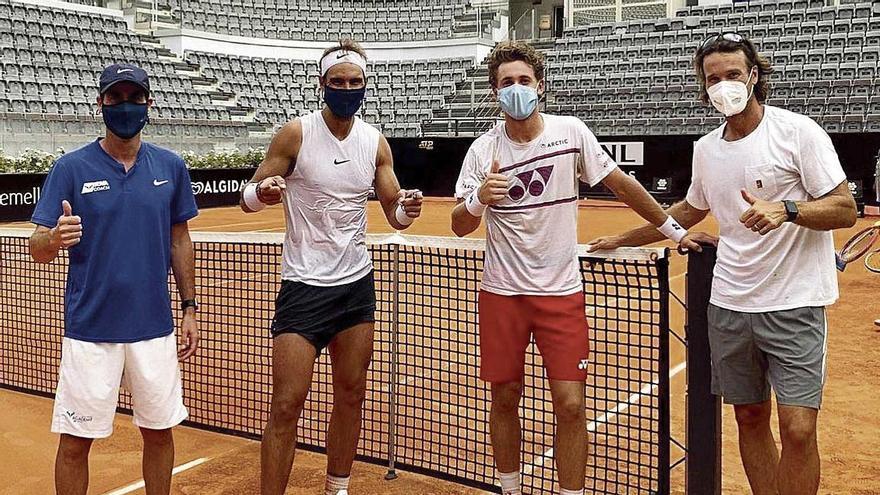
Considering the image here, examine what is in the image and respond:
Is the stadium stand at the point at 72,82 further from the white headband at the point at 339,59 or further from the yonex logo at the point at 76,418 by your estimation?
the yonex logo at the point at 76,418

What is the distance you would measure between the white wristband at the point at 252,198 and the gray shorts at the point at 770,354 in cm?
198

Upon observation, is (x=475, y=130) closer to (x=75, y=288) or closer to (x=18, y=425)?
(x=18, y=425)

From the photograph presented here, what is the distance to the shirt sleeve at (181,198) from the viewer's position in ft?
11.6

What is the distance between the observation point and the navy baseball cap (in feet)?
10.7

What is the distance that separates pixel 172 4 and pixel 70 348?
3042 cm

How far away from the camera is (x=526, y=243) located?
353cm

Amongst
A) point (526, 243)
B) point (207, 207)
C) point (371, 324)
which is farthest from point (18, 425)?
point (207, 207)

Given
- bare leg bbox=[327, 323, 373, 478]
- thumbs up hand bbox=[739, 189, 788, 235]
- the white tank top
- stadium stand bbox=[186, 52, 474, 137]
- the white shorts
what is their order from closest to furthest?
thumbs up hand bbox=[739, 189, 788, 235] → the white shorts → the white tank top → bare leg bbox=[327, 323, 373, 478] → stadium stand bbox=[186, 52, 474, 137]

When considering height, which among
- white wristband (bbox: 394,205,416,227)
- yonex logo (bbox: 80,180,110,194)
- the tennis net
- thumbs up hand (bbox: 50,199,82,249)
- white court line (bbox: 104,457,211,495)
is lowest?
white court line (bbox: 104,457,211,495)

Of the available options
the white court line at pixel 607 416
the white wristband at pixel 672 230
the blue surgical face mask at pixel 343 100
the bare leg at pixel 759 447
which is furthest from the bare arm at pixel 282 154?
the bare leg at pixel 759 447

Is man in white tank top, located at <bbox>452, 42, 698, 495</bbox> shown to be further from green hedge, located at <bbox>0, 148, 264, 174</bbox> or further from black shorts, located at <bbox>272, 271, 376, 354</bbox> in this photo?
green hedge, located at <bbox>0, 148, 264, 174</bbox>

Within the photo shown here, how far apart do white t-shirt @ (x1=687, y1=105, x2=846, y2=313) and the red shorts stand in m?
0.64

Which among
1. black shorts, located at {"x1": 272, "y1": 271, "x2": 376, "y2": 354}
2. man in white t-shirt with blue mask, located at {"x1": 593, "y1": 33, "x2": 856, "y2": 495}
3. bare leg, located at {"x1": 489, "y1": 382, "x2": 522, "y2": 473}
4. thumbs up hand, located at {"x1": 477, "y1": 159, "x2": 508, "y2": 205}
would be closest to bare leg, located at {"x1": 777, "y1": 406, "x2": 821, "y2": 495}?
man in white t-shirt with blue mask, located at {"x1": 593, "y1": 33, "x2": 856, "y2": 495}

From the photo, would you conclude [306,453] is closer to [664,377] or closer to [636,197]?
[664,377]
